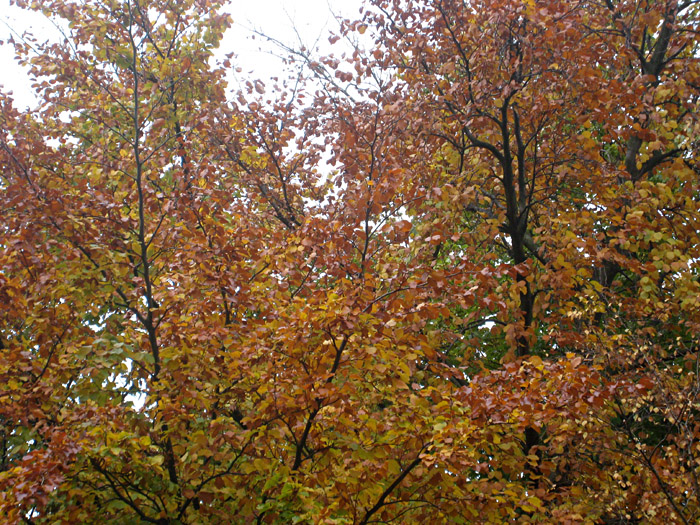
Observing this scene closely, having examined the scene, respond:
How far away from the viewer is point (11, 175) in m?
5.73

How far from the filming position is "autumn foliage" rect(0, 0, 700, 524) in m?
4.49

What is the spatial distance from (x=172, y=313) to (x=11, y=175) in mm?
2117

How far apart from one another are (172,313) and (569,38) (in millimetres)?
Result: 5575

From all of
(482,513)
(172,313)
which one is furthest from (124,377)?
(482,513)

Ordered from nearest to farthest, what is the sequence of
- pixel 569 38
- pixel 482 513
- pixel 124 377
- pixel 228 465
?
pixel 482 513 → pixel 228 465 → pixel 124 377 → pixel 569 38

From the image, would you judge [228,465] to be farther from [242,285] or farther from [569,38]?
[569,38]

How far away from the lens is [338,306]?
171 inches

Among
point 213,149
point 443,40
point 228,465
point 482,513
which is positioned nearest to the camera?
point 482,513

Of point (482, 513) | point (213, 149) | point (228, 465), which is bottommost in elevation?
point (482, 513)

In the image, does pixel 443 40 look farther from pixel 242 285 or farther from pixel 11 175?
pixel 11 175

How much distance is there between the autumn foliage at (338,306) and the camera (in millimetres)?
4488

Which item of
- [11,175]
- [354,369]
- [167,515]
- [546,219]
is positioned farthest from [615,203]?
[11,175]

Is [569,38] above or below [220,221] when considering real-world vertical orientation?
above

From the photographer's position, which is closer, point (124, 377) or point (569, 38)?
point (124, 377)
